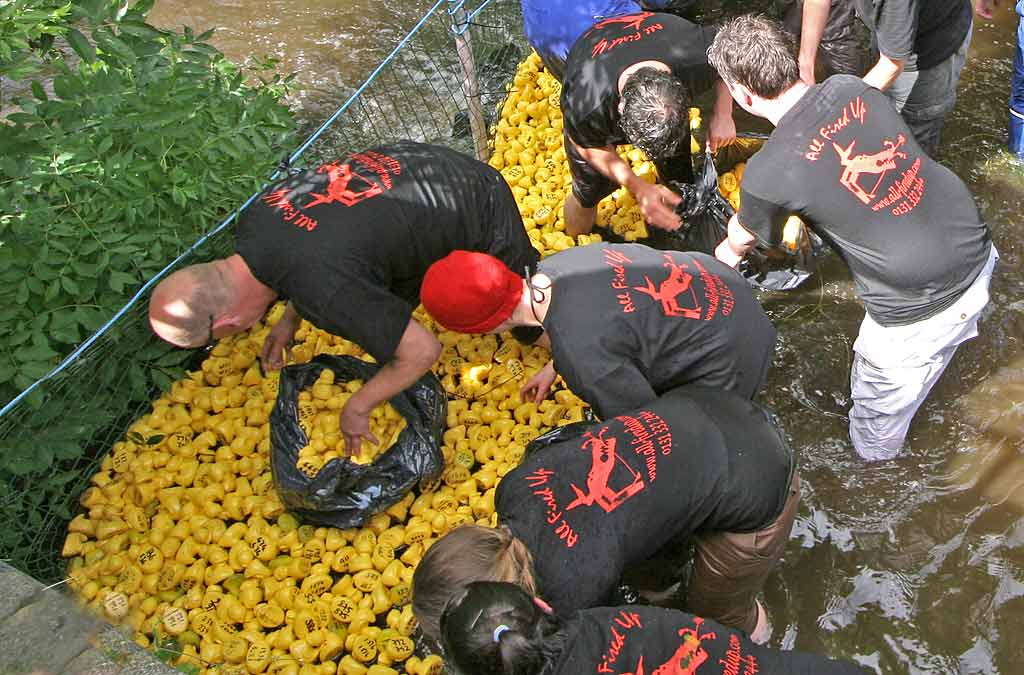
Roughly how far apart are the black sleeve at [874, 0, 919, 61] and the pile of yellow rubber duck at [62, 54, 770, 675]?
75.1 inches

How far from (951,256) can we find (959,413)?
1140 millimetres

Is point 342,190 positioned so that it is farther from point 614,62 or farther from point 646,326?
point 614,62

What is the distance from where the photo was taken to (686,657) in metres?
2.07

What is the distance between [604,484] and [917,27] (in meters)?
2.63

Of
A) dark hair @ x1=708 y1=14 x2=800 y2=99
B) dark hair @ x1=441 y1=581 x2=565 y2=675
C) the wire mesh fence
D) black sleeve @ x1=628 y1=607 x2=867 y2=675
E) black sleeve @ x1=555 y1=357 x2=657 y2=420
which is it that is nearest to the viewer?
dark hair @ x1=441 y1=581 x2=565 y2=675

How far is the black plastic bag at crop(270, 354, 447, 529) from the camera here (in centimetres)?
334

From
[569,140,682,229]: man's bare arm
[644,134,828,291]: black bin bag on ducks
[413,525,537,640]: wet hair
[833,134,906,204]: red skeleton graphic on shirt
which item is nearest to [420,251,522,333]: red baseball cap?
[413,525,537,640]: wet hair

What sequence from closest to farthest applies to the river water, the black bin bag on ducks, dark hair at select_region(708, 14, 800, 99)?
dark hair at select_region(708, 14, 800, 99)
the river water
the black bin bag on ducks

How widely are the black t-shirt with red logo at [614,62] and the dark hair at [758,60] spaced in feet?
2.36

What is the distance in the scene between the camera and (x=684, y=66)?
3.83 meters

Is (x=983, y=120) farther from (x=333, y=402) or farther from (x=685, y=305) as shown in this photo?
(x=333, y=402)

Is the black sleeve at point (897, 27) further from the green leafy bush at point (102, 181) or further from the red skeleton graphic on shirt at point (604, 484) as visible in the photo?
the green leafy bush at point (102, 181)

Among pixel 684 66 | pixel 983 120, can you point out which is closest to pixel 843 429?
pixel 684 66

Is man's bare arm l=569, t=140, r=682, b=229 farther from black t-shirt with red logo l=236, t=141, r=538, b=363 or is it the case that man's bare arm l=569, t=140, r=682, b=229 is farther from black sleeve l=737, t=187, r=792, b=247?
black sleeve l=737, t=187, r=792, b=247
